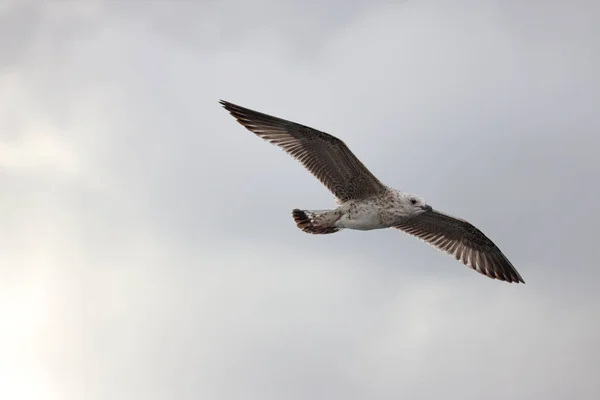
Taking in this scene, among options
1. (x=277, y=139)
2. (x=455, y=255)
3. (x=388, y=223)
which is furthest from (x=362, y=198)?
(x=455, y=255)

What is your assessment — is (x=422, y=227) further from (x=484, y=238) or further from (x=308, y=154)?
(x=308, y=154)

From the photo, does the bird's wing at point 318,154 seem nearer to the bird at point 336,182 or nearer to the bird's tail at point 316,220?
the bird at point 336,182

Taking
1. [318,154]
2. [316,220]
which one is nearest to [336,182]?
[318,154]

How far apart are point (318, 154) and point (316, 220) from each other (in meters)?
1.72

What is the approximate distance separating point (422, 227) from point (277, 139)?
5916 millimetres

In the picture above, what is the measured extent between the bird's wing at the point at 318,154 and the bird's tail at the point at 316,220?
0.57m

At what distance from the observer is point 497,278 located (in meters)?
27.3

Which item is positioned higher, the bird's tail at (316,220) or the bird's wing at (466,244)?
the bird's wing at (466,244)

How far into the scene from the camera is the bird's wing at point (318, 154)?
2333 centimetres

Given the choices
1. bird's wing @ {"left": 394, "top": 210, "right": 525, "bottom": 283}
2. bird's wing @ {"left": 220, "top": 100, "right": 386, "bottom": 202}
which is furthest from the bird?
bird's wing @ {"left": 394, "top": 210, "right": 525, "bottom": 283}

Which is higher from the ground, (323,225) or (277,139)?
(277,139)

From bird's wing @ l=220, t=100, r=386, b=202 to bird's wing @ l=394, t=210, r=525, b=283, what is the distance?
361 centimetres

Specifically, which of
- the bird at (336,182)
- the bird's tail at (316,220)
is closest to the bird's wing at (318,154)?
the bird at (336,182)

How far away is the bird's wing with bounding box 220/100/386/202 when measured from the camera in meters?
23.3
